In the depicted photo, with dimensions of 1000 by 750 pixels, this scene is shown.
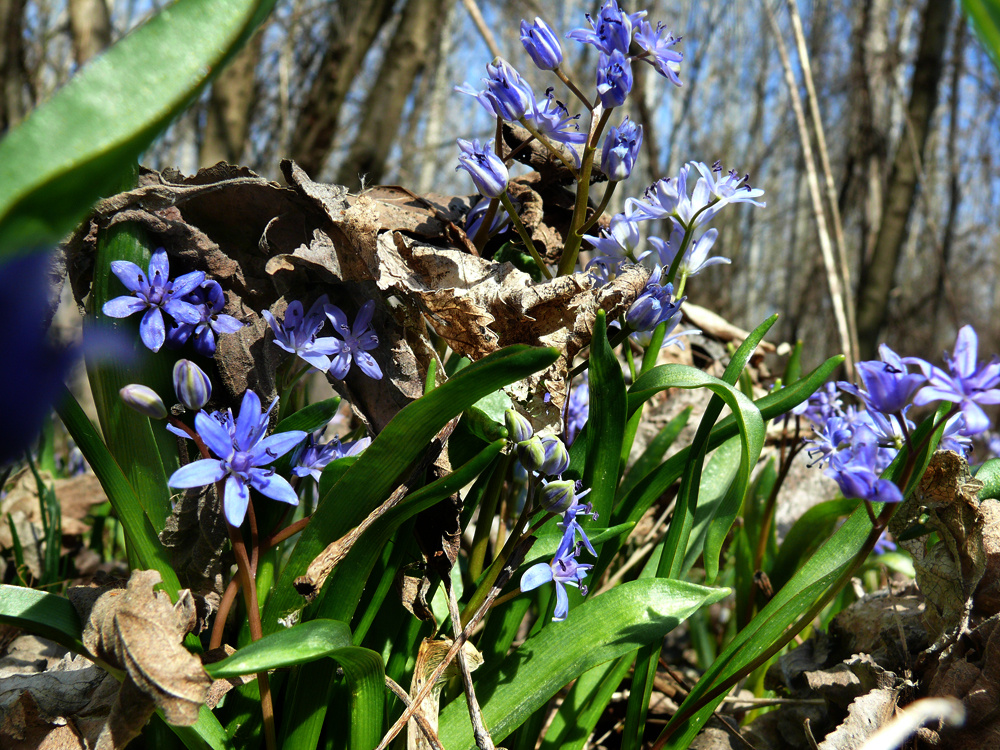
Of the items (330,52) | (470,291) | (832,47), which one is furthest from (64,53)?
(470,291)

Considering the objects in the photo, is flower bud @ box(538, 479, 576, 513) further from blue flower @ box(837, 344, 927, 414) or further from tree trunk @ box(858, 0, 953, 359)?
tree trunk @ box(858, 0, 953, 359)

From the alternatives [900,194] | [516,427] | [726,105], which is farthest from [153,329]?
[726,105]

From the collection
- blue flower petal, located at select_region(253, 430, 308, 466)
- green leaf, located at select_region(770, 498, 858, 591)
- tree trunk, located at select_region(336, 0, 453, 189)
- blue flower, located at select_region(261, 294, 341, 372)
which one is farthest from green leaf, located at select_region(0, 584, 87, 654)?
tree trunk, located at select_region(336, 0, 453, 189)

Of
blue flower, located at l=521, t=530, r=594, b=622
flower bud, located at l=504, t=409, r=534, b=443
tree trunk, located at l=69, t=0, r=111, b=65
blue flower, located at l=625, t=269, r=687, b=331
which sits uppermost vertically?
tree trunk, located at l=69, t=0, r=111, b=65

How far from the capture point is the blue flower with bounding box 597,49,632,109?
103 centimetres

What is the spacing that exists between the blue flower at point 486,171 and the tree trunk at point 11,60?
424cm

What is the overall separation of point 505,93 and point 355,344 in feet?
1.44

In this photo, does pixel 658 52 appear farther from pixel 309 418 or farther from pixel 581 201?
pixel 309 418

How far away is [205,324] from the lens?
38.3 inches

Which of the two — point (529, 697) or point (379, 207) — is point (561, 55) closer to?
point (379, 207)

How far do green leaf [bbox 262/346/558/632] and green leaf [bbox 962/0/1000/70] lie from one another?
456 mm

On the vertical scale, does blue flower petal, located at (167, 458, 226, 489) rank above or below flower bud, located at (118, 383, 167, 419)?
below

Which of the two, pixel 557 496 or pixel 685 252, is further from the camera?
pixel 685 252

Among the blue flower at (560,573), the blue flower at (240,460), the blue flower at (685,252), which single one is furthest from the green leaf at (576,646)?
the blue flower at (685,252)
